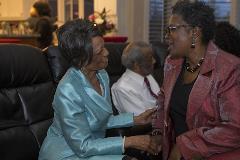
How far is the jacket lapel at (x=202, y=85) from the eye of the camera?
5.38 feet

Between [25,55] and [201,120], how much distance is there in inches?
41.3

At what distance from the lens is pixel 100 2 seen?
574 centimetres

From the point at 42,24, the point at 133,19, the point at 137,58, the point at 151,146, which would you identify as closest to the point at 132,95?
the point at 137,58

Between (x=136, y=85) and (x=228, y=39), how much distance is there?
677 millimetres

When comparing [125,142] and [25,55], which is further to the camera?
[25,55]

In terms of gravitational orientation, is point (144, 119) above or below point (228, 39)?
below

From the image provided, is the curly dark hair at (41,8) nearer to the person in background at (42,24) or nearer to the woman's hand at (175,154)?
the person in background at (42,24)

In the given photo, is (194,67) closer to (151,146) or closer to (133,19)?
(151,146)

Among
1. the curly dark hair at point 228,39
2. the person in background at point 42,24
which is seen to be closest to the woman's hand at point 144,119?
the curly dark hair at point 228,39

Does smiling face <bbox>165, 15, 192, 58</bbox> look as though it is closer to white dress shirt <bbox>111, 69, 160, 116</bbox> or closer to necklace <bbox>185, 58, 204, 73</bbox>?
necklace <bbox>185, 58, 204, 73</bbox>

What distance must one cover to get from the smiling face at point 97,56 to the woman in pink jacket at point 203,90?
30cm

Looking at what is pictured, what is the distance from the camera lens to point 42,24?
5410 millimetres

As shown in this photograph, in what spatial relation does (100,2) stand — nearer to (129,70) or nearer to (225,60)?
(129,70)

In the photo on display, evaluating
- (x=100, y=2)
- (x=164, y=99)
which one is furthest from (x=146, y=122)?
(x=100, y=2)
